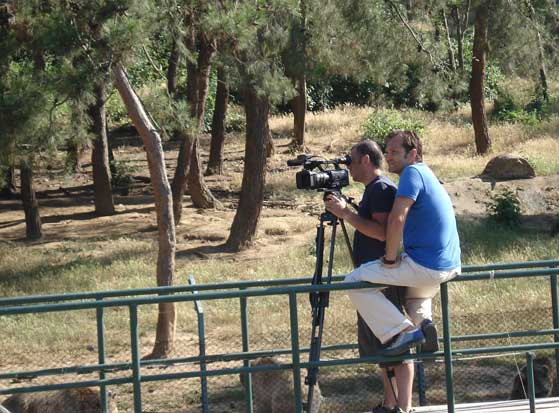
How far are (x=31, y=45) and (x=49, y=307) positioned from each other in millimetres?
8691

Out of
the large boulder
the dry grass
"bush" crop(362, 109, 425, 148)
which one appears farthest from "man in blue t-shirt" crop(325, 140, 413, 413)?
"bush" crop(362, 109, 425, 148)

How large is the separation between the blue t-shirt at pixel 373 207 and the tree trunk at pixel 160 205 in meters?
6.69

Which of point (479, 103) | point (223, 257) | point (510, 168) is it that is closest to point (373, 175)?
point (223, 257)

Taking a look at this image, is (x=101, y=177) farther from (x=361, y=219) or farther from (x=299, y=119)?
(x=361, y=219)

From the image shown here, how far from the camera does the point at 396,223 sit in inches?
228

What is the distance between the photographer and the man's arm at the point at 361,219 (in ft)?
19.6

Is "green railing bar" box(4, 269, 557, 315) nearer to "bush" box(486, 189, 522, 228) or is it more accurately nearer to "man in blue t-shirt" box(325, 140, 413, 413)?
"man in blue t-shirt" box(325, 140, 413, 413)

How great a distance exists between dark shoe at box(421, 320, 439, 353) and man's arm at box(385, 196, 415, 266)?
501mm

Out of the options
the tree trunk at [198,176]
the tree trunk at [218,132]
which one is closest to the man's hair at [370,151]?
the tree trunk at [198,176]

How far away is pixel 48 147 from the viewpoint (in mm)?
14312

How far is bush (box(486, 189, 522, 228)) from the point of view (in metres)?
18.7

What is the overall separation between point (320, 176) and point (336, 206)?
0.77 ft

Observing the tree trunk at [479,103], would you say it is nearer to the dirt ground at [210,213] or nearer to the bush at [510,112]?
the bush at [510,112]

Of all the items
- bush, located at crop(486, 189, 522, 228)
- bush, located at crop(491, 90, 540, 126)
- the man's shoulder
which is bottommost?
bush, located at crop(486, 189, 522, 228)
